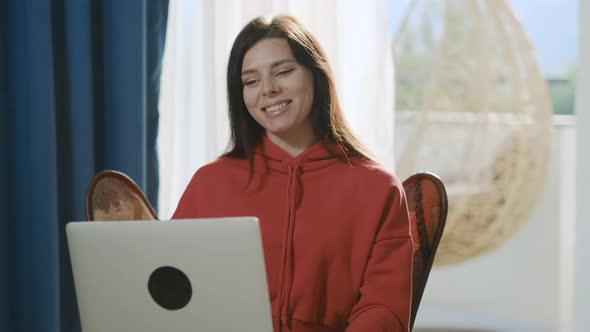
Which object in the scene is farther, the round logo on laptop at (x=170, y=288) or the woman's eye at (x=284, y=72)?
the woman's eye at (x=284, y=72)

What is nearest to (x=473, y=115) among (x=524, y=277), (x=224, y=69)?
(x=524, y=277)

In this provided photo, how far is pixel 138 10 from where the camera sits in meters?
1.93

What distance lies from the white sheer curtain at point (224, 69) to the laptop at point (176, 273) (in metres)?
1.04

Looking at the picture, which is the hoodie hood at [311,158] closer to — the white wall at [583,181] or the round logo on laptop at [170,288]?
the round logo on laptop at [170,288]

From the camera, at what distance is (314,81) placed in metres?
1.50

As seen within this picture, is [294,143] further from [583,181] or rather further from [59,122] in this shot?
[583,181]

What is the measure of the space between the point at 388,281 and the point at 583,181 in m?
1.28

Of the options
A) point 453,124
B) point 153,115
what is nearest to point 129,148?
point 153,115

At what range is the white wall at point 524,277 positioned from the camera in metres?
3.18

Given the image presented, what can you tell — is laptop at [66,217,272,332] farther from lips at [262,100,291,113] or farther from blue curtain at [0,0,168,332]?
blue curtain at [0,0,168,332]

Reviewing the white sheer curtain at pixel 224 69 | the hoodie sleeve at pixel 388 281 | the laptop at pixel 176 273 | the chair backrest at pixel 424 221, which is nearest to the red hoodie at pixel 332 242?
the hoodie sleeve at pixel 388 281

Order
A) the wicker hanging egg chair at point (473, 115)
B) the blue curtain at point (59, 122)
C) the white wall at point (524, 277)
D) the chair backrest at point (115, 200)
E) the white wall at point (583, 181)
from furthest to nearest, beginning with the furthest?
the white wall at point (524, 277) → the wicker hanging egg chair at point (473, 115) → the white wall at point (583, 181) → the blue curtain at point (59, 122) → the chair backrest at point (115, 200)

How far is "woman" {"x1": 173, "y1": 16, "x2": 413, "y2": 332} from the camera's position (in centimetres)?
141

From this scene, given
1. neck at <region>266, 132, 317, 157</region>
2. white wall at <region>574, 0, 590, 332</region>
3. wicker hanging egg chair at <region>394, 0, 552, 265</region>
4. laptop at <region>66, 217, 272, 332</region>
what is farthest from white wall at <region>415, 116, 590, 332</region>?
laptop at <region>66, 217, 272, 332</region>
